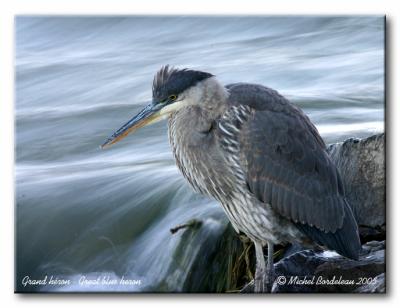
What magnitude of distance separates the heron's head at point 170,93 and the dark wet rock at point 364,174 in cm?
60

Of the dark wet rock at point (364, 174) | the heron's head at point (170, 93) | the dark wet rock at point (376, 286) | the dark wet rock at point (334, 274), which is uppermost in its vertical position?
the heron's head at point (170, 93)

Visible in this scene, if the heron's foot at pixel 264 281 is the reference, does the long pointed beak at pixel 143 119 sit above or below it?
above

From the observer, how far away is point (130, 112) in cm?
327

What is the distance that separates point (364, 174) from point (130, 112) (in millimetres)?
992

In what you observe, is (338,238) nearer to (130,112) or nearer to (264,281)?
(264,281)

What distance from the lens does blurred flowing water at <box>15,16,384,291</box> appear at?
3158mm

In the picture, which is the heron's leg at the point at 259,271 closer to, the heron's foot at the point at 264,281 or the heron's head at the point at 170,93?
the heron's foot at the point at 264,281

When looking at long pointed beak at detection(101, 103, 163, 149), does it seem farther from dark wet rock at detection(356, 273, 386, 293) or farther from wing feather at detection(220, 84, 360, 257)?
dark wet rock at detection(356, 273, 386, 293)

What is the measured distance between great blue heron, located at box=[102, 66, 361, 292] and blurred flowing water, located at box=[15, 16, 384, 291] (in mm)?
217

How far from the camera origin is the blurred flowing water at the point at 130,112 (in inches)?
124

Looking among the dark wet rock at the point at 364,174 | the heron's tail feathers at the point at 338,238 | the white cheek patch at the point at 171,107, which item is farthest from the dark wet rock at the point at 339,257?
the white cheek patch at the point at 171,107
